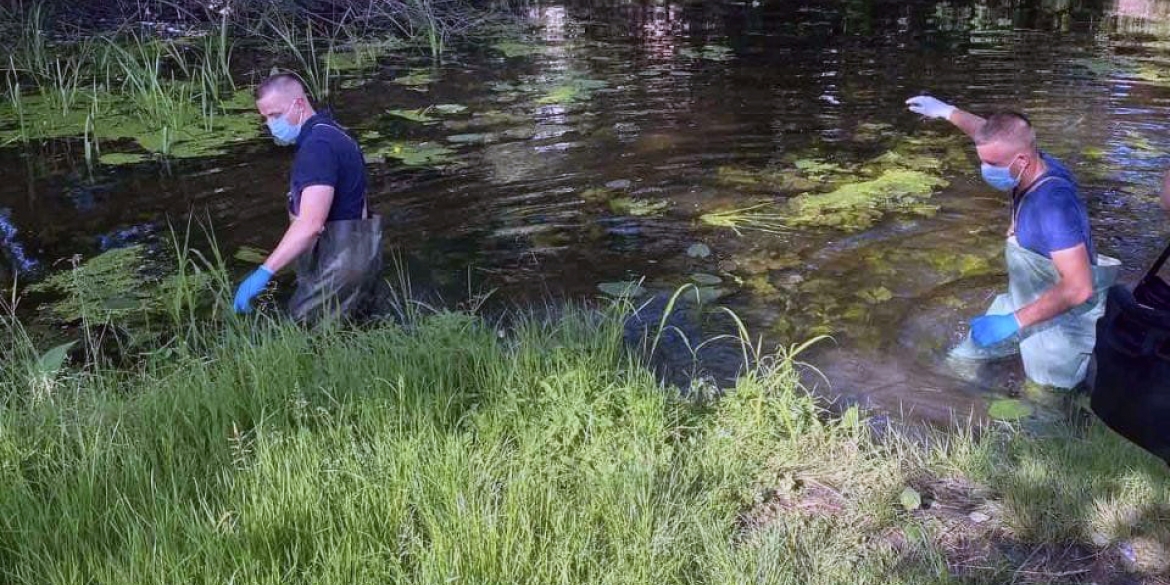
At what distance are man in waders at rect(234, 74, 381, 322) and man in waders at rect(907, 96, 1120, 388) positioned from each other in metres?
2.88

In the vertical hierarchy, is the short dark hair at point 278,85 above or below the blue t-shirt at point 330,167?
above

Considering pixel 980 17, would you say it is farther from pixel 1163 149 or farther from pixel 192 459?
pixel 192 459

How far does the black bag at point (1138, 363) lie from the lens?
2445 mm

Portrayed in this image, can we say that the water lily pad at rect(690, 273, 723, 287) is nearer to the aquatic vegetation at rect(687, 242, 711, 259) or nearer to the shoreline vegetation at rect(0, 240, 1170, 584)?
the aquatic vegetation at rect(687, 242, 711, 259)

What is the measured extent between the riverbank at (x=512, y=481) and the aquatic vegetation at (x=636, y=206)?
3.03m

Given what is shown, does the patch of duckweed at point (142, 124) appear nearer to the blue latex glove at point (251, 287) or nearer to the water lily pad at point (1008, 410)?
the blue latex glove at point (251, 287)

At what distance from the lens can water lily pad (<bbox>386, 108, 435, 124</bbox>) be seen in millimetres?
9055

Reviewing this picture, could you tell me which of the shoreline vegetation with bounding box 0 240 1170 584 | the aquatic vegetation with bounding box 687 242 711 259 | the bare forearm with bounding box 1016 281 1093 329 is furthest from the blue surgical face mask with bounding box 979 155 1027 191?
the aquatic vegetation with bounding box 687 242 711 259

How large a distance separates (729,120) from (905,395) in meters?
5.21

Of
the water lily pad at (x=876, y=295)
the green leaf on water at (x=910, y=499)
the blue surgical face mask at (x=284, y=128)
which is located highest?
the blue surgical face mask at (x=284, y=128)

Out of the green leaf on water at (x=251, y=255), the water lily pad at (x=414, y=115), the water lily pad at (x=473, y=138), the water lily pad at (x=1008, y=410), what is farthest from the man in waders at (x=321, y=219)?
the water lily pad at (x=414, y=115)

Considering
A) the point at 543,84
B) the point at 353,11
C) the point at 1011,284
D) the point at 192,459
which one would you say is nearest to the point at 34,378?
the point at 192,459

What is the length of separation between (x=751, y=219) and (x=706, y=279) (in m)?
1.13

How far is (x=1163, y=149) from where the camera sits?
800cm
